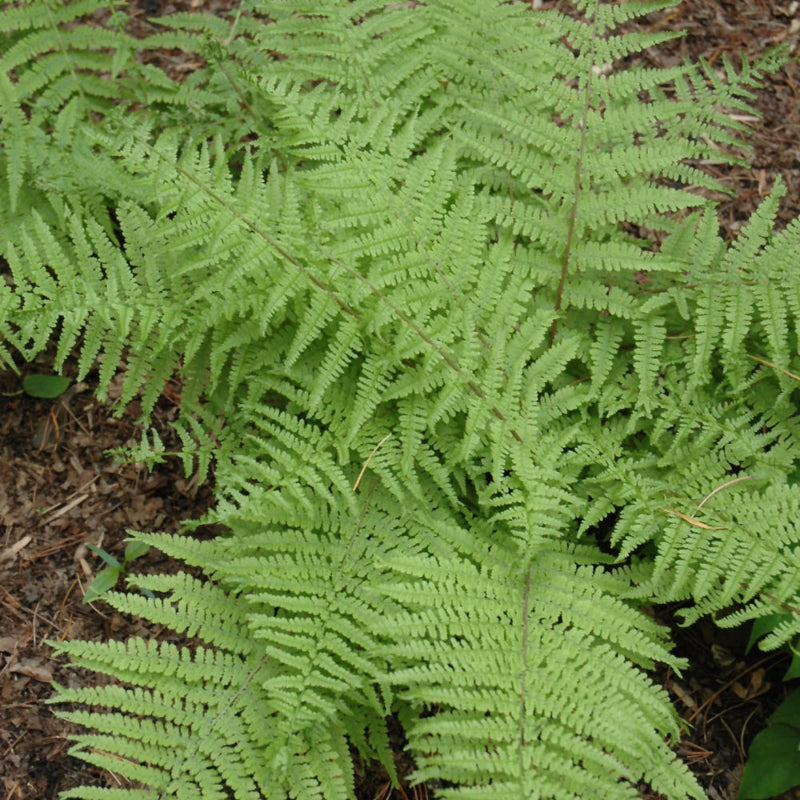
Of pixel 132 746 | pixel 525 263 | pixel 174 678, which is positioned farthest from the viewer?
pixel 525 263

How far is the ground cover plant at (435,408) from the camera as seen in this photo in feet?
7.59

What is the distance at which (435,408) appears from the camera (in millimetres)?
2551

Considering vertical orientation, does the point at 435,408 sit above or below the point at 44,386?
above

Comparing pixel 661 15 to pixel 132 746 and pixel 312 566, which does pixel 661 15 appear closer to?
pixel 312 566

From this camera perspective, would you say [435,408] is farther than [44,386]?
No

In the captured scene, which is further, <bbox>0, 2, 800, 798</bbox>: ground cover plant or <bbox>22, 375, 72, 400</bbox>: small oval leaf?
<bbox>22, 375, 72, 400</bbox>: small oval leaf

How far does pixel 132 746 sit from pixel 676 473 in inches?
78.8

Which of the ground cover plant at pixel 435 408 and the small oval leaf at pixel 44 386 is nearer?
the ground cover plant at pixel 435 408

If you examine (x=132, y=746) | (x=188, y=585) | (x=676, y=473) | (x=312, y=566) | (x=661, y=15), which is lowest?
(x=132, y=746)

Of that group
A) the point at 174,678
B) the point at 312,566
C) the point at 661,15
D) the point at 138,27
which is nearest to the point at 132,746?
the point at 174,678

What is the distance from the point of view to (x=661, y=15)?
459 centimetres

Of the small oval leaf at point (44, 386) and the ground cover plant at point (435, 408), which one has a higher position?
the ground cover plant at point (435, 408)

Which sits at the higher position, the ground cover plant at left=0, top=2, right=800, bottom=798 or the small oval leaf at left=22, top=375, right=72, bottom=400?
the ground cover plant at left=0, top=2, right=800, bottom=798

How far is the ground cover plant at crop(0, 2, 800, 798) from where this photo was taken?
2314 mm
